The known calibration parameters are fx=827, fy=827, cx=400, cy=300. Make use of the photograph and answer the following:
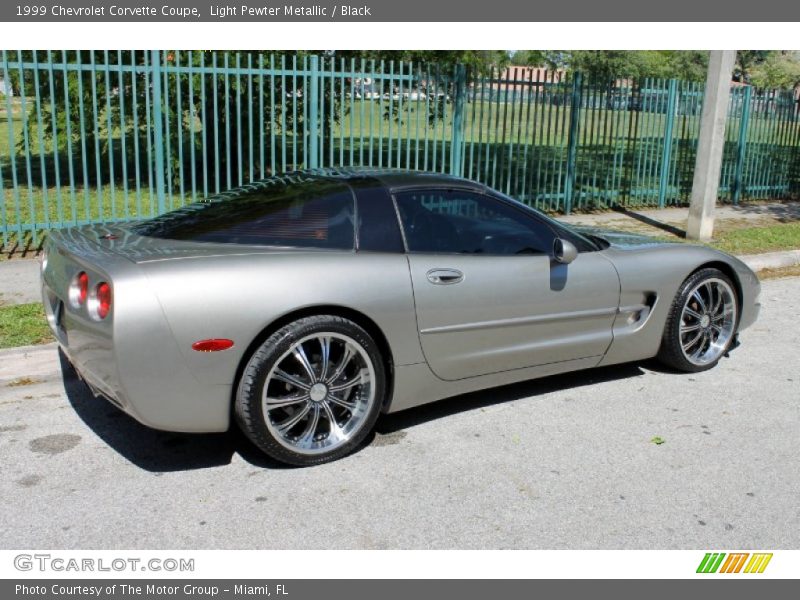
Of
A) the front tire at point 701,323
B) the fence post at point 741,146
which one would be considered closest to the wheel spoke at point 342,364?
the front tire at point 701,323

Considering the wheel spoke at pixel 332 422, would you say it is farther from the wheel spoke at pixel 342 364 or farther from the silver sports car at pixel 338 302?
the wheel spoke at pixel 342 364

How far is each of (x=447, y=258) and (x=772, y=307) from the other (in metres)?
4.53

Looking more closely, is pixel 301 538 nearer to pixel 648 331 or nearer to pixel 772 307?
pixel 648 331

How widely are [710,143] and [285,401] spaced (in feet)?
26.3

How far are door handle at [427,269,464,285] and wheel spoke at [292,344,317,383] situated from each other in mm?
808

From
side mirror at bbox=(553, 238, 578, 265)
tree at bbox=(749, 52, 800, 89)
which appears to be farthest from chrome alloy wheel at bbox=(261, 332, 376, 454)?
tree at bbox=(749, 52, 800, 89)

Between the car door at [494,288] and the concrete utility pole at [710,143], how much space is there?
5961 mm

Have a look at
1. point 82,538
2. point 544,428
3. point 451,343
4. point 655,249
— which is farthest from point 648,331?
point 82,538

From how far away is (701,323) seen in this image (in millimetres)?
5633

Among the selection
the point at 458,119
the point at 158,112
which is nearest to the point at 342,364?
the point at 158,112

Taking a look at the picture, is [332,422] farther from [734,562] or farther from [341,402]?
[734,562]

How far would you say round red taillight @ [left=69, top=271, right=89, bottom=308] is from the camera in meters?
3.95

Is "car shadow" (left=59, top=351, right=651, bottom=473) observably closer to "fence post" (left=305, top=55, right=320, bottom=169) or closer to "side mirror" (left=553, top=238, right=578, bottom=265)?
"side mirror" (left=553, top=238, right=578, bottom=265)

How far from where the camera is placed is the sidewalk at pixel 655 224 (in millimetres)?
7294
